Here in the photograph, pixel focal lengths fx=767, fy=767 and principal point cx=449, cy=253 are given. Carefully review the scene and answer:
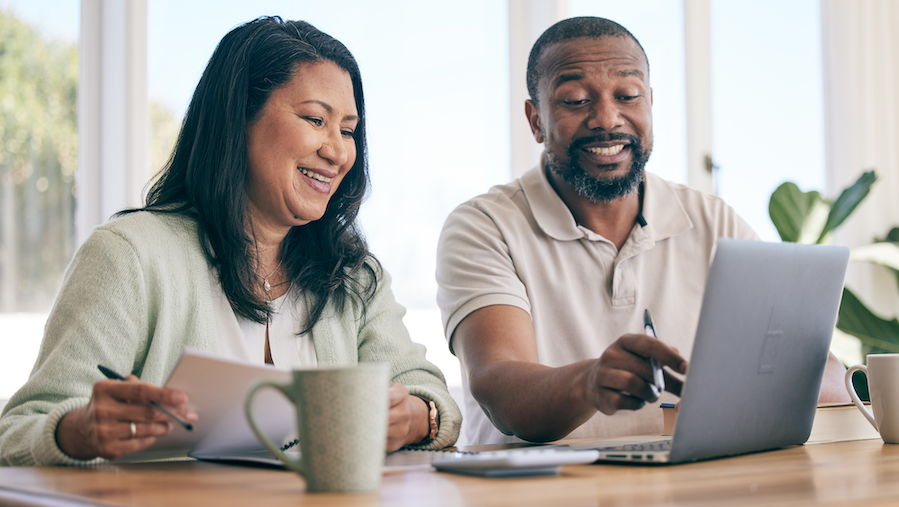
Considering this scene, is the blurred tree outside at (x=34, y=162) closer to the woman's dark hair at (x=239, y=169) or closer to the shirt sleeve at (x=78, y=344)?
the woman's dark hair at (x=239, y=169)

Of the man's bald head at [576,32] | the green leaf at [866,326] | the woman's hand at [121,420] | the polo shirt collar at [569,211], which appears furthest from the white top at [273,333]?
the green leaf at [866,326]

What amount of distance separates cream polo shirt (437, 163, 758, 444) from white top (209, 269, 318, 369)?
308 mm

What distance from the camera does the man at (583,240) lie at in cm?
154

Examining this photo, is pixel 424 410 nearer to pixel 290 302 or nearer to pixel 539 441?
pixel 539 441

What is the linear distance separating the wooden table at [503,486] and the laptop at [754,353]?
0.04 m

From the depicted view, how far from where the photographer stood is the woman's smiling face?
4.72 ft

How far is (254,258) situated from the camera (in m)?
1.44

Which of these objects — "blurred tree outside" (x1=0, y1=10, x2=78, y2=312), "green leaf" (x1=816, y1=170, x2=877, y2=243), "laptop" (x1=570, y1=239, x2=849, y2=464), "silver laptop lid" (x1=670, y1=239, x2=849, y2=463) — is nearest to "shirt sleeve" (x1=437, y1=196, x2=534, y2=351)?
"laptop" (x1=570, y1=239, x2=849, y2=464)

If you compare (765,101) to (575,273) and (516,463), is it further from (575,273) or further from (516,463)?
(516,463)

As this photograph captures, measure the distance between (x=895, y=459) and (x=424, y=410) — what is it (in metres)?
0.64

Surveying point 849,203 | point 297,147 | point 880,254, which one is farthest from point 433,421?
point 880,254

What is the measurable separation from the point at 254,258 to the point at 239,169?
0.17 metres

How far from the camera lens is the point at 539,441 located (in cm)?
128

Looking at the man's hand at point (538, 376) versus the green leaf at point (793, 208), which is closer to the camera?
the man's hand at point (538, 376)
